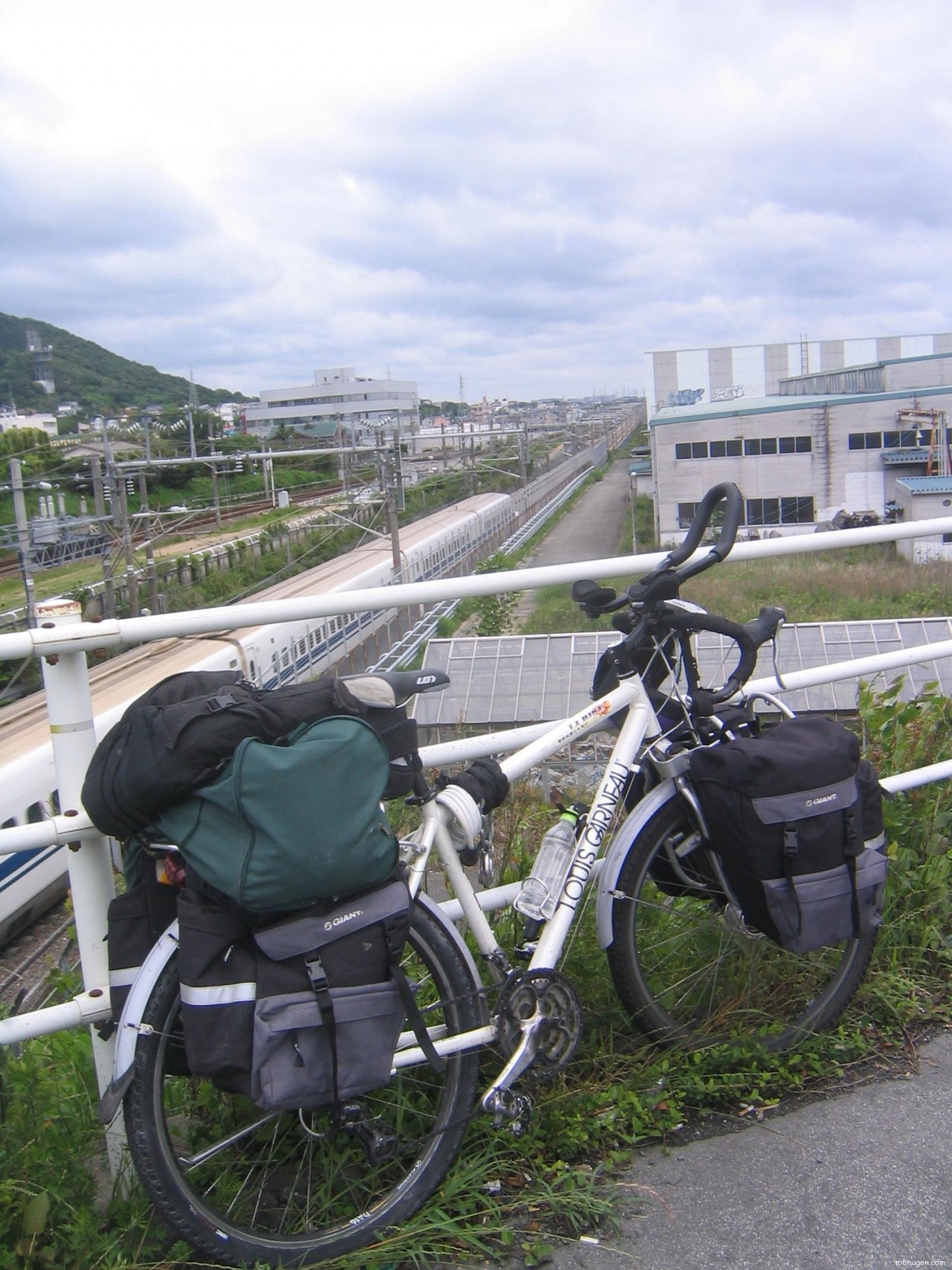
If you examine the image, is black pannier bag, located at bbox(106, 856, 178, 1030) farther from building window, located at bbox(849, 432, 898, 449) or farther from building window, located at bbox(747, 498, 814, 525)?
building window, located at bbox(849, 432, 898, 449)

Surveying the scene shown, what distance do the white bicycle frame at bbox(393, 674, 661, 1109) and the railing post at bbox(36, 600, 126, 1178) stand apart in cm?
57

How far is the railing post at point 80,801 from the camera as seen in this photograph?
1.90m

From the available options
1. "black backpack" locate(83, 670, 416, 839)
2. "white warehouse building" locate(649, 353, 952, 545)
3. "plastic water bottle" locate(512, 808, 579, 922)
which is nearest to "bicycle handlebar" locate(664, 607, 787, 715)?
"plastic water bottle" locate(512, 808, 579, 922)

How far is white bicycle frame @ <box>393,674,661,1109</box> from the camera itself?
197 centimetres

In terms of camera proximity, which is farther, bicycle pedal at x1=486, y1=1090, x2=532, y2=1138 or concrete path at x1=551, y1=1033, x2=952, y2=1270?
bicycle pedal at x1=486, y1=1090, x2=532, y2=1138

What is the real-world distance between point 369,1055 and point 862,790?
3.86 ft

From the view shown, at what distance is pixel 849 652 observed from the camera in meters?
4.71

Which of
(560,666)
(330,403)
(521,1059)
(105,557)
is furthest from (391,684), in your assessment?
(330,403)

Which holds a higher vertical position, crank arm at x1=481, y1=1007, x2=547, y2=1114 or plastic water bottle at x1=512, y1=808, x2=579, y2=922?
plastic water bottle at x1=512, y1=808, x2=579, y2=922

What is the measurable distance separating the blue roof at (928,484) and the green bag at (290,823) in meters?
19.5

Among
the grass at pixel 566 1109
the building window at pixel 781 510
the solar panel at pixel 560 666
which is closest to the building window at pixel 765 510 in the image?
the building window at pixel 781 510

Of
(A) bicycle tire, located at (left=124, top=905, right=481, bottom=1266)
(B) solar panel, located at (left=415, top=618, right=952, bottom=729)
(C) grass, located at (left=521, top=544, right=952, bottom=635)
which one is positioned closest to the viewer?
(A) bicycle tire, located at (left=124, top=905, right=481, bottom=1266)

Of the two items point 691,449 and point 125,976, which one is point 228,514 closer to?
point 691,449

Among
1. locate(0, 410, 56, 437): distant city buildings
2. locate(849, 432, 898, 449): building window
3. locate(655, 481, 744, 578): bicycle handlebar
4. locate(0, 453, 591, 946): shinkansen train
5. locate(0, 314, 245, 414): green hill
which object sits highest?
locate(0, 314, 245, 414): green hill
